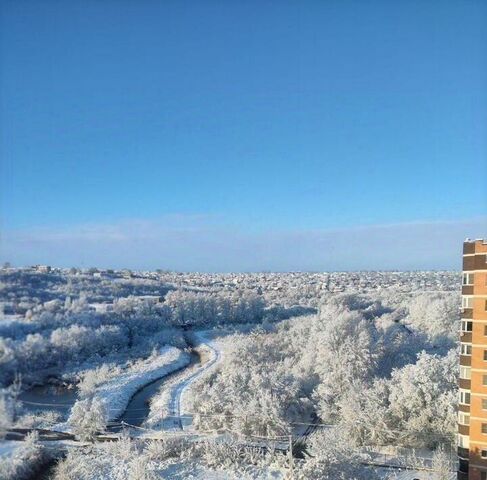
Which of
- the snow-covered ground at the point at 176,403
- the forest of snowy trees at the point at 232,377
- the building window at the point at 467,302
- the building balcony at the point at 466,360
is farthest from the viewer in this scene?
the snow-covered ground at the point at 176,403

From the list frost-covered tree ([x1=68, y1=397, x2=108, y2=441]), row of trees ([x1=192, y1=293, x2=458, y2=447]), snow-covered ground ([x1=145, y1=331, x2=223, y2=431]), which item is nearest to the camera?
frost-covered tree ([x1=68, y1=397, x2=108, y2=441])

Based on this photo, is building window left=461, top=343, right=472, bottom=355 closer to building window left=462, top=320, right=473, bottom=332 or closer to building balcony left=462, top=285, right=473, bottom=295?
building window left=462, top=320, right=473, bottom=332

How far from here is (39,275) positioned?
217 inches

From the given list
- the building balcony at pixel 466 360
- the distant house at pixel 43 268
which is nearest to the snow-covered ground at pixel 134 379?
the distant house at pixel 43 268

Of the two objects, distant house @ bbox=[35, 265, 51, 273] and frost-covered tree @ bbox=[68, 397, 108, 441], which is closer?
distant house @ bbox=[35, 265, 51, 273]

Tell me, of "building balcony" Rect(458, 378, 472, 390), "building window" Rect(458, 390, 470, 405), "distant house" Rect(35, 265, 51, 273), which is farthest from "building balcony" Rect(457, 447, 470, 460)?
"distant house" Rect(35, 265, 51, 273)

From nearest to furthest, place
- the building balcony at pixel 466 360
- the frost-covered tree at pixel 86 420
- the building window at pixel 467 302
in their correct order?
the building balcony at pixel 466 360 → the building window at pixel 467 302 → the frost-covered tree at pixel 86 420

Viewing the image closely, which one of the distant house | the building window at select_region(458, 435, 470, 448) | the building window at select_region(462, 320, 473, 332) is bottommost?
the building window at select_region(458, 435, 470, 448)

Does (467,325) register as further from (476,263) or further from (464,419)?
(464,419)

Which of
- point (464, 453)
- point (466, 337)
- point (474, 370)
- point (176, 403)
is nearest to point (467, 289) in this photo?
point (466, 337)

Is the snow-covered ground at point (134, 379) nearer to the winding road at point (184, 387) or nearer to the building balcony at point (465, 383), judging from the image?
the winding road at point (184, 387)

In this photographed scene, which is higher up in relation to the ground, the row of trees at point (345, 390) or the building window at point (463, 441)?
the building window at point (463, 441)

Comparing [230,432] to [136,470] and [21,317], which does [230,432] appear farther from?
[21,317]

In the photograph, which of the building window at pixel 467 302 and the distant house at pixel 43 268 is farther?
the building window at pixel 467 302
